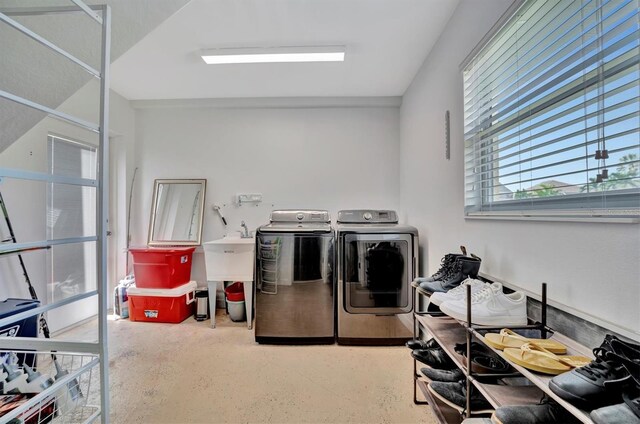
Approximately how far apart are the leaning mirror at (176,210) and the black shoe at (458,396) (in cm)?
313

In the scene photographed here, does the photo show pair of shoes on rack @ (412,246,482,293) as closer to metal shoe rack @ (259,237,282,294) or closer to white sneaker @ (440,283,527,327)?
white sneaker @ (440,283,527,327)

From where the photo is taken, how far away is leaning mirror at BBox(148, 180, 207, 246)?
140 inches

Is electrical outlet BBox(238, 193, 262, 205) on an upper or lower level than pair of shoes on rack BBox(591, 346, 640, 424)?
upper

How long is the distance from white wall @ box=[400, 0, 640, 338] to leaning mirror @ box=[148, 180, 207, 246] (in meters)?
2.64

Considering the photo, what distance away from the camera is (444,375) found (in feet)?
4.77

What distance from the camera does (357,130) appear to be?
3.54m

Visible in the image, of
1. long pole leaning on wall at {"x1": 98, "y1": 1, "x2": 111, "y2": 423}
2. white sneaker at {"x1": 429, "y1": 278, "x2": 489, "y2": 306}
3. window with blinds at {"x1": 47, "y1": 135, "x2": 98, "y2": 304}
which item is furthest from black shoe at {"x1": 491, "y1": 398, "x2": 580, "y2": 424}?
window with blinds at {"x1": 47, "y1": 135, "x2": 98, "y2": 304}

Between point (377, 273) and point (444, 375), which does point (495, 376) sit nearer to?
point (444, 375)

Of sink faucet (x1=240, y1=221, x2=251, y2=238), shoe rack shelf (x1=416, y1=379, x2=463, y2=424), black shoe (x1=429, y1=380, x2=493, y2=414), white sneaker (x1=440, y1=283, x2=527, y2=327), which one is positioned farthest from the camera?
sink faucet (x1=240, y1=221, x2=251, y2=238)

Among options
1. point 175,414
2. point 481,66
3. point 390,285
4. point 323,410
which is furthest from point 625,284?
point 175,414

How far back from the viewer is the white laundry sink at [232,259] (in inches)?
119

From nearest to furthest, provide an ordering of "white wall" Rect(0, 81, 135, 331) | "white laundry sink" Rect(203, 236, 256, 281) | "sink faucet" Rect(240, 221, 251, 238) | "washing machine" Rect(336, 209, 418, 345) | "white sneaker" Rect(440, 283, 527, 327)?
1. "white sneaker" Rect(440, 283, 527, 327)
2. "white wall" Rect(0, 81, 135, 331)
3. "washing machine" Rect(336, 209, 418, 345)
4. "white laundry sink" Rect(203, 236, 256, 281)
5. "sink faucet" Rect(240, 221, 251, 238)

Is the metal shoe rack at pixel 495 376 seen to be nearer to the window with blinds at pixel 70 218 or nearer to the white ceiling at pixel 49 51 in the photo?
the white ceiling at pixel 49 51

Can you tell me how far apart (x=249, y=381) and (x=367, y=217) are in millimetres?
1981
